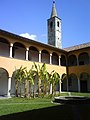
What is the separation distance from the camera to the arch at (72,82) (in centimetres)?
3172

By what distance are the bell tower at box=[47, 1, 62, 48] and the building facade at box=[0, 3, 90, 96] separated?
14615 millimetres

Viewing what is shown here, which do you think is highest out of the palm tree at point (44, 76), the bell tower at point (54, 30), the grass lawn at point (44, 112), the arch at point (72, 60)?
the bell tower at point (54, 30)

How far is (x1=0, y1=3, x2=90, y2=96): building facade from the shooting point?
21094mm

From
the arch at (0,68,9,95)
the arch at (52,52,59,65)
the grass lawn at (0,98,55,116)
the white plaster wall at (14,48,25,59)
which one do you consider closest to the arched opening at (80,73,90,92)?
the arch at (52,52,59,65)

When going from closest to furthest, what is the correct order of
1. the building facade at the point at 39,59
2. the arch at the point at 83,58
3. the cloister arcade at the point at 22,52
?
1. the building facade at the point at 39,59
2. the cloister arcade at the point at 22,52
3. the arch at the point at 83,58

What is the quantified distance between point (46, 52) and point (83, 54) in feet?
21.7

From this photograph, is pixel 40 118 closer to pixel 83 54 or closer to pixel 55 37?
pixel 83 54

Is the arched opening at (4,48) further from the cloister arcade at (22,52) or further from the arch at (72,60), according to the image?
the arch at (72,60)

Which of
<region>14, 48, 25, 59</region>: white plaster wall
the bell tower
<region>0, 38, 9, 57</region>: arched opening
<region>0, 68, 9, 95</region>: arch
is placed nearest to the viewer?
<region>0, 38, 9, 57</region>: arched opening

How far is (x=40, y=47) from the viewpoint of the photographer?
25547 millimetres

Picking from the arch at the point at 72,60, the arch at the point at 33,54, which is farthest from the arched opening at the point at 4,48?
the arch at the point at 72,60

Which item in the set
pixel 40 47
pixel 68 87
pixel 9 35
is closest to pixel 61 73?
pixel 68 87

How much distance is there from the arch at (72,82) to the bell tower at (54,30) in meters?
15.0

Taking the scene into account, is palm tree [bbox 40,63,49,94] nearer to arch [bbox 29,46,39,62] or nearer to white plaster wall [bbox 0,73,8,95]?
white plaster wall [bbox 0,73,8,95]
